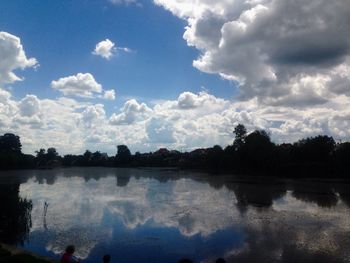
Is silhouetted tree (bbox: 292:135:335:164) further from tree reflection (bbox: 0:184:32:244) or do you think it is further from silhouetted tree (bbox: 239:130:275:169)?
tree reflection (bbox: 0:184:32:244)

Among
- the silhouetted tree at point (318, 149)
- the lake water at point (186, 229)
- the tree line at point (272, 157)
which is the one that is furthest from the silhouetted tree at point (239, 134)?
the lake water at point (186, 229)

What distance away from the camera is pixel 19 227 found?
28969 mm

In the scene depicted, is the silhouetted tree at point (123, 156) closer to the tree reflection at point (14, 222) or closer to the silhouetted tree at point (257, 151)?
the silhouetted tree at point (257, 151)

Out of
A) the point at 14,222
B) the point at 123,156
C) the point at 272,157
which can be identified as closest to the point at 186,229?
the point at 14,222

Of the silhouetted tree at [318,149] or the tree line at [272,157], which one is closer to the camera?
the tree line at [272,157]

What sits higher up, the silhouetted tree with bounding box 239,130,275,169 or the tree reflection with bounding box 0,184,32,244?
the silhouetted tree with bounding box 239,130,275,169

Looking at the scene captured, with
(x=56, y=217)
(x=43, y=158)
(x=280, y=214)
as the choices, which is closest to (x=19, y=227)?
(x=56, y=217)

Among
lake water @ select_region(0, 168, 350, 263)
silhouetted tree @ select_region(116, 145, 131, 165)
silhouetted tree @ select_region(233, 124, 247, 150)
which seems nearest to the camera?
lake water @ select_region(0, 168, 350, 263)

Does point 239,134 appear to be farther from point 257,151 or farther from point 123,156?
point 123,156

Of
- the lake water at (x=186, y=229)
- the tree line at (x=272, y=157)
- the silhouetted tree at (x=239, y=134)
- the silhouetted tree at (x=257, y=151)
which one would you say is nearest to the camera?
the lake water at (x=186, y=229)

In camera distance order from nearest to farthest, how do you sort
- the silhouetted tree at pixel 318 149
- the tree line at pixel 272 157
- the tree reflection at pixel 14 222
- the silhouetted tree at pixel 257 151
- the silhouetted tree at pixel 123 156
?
1. the tree reflection at pixel 14 222
2. the tree line at pixel 272 157
3. the silhouetted tree at pixel 318 149
4. the silhouetted tree at pixel 257 151
5. the silhouetted tree at pixel 123 156

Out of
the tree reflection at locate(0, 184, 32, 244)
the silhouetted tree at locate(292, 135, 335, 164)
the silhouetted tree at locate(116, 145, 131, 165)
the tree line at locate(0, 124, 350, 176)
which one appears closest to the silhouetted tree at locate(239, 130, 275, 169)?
the tree line at locate(0, 124, 350, 176)

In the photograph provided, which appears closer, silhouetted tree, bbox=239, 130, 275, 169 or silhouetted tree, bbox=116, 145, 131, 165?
silhouetted tree, bbox=239, 130, 275, 169

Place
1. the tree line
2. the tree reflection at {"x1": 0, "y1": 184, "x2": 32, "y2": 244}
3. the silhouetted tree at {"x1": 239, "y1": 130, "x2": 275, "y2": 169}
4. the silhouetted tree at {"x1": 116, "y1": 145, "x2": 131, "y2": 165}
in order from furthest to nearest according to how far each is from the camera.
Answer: the silhouetted tree at {"x1": 116, "y1": 145, "x2": 131, "y2": 165}, the silhouetted tree at {"x1": 239, "y1": 130, "x2": 275, "y2": 169}, the tree line, the tree reflection at {"x1": 0, "y1": 184, "x2": 32, "y2": 244}
